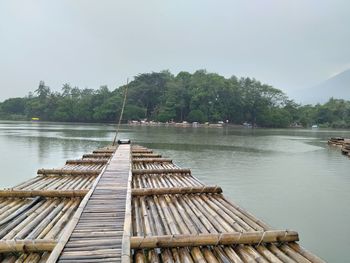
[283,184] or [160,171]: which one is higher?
[160,171]

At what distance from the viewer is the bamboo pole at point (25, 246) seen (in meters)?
3.96

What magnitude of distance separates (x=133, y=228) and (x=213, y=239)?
4.81ft

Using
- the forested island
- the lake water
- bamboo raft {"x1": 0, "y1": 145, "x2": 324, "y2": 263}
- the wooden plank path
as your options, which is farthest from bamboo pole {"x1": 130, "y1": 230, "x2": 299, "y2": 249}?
the forested island

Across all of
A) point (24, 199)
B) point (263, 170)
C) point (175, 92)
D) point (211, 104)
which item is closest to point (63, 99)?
point (175, 92)

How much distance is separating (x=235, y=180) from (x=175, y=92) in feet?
232

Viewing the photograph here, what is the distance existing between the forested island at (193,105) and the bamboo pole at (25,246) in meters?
77.8

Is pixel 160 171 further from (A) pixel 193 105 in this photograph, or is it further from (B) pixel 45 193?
(A) pixel 193 105

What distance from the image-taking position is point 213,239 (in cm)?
430

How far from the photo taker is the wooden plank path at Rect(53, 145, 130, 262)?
148 inches

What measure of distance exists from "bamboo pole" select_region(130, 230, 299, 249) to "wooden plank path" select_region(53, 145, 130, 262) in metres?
0.39

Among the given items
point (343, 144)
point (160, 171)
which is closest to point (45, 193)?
point (160, 171)

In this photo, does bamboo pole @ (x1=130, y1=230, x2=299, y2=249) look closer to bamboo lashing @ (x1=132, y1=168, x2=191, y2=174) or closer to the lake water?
the lake water

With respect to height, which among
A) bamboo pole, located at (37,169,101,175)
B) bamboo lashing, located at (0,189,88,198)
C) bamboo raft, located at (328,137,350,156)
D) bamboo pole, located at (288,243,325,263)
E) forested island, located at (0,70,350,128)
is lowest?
bamboo raft, located at (328,137,350,156)

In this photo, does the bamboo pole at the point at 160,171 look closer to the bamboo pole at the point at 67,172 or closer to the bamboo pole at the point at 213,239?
the bamboo pole at the point at 67,172
